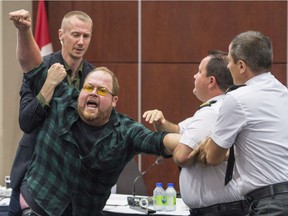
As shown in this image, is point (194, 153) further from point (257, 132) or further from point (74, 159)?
point (74, 159)

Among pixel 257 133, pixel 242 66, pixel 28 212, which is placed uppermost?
pixel 242 66

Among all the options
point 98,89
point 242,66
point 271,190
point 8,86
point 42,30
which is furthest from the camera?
point 42,30

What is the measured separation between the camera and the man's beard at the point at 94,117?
327 centimetres

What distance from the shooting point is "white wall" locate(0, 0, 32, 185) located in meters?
6.31

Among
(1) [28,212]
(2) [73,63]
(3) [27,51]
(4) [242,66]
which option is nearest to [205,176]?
(4) [242,66]

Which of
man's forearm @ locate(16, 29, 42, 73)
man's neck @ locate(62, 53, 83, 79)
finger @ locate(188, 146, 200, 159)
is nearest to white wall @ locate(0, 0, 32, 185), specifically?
man's neck @ locate(62, 53, 83, 79)

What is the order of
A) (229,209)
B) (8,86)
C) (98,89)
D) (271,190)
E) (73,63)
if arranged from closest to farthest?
(271,190)
(229,209)
(98,89)
(73,63)
(8,86)

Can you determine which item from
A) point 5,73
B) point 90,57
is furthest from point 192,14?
point 5,73

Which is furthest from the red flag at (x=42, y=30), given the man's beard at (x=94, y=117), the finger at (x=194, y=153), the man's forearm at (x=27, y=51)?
the finger at (x=194, y=153)

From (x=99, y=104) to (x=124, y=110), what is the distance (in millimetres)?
3262

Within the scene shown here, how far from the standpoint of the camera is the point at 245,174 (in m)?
3.00

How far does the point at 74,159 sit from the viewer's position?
10.8 feet

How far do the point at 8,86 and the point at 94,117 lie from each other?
3337 millimetres

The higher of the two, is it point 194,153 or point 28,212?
point 194,153
